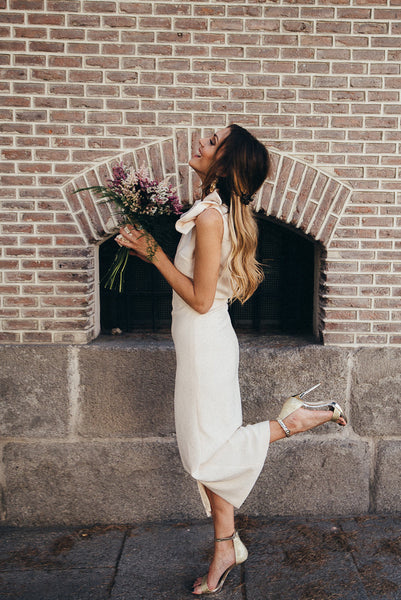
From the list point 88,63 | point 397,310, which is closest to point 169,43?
point 88,63

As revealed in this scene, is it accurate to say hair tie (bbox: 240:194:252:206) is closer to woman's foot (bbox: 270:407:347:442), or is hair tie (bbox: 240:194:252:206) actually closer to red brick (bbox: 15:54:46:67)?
woman's foot (bbox: 270:407:347:442)

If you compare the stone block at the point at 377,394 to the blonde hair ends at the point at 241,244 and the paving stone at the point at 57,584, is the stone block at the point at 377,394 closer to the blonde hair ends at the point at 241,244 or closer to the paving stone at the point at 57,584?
the blonde hair ends at the point at 241,244

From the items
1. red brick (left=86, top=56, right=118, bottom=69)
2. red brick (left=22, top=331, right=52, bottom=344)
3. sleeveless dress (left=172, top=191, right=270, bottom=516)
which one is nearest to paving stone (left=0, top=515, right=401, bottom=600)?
sleeveless dress (left=172, top=191, right=270, bottom=516)

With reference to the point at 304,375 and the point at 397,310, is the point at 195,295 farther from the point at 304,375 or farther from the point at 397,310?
the point at 397,310

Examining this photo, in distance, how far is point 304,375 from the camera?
347 cm

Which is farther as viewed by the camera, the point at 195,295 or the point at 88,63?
the point at 88,63

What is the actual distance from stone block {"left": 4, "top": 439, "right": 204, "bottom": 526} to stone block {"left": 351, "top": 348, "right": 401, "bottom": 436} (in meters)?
1.15

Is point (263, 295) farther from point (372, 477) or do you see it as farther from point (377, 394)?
point (372, 477)

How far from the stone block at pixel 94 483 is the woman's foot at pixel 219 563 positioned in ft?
2.43

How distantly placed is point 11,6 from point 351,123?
82.5 inches

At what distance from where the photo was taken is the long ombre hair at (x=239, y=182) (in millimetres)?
2555

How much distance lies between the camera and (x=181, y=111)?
3.29m

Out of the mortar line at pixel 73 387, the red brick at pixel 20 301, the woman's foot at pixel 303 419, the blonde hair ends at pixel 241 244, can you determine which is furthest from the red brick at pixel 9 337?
the woman's foot at pixel 303 419

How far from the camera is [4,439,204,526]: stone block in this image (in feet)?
11.2
